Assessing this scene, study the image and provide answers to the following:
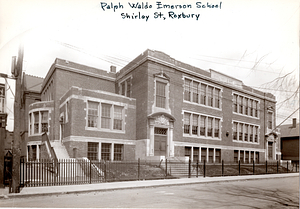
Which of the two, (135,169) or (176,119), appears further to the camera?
(176,119)

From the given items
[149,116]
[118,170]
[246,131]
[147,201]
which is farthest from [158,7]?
[246,131]

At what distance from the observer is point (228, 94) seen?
23109mm

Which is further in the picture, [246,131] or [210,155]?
[210,155]

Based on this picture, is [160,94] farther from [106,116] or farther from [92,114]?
[92,114]

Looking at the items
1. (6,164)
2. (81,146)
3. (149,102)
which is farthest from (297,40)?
(81,146)

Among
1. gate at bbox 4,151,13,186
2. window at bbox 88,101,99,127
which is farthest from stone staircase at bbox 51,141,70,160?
gate at bbox 4,151,13,186

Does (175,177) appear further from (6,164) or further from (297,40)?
(297,40)

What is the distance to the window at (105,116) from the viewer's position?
2311cm

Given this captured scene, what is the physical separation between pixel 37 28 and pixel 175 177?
1295 cm

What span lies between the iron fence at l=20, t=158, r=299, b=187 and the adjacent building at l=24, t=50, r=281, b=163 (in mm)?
1141

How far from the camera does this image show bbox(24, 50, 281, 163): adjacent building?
2223 cm

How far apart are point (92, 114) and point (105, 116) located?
3.93 ft

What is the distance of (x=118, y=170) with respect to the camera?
59.5 ft

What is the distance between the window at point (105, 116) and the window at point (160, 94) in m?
4.35
